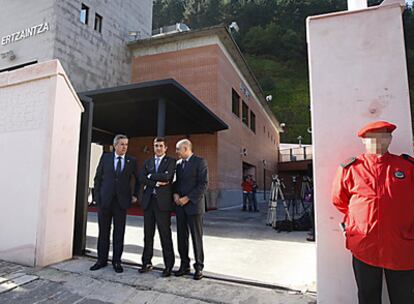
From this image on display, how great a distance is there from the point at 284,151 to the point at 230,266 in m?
30.8

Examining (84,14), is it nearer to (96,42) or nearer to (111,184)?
(96,42)

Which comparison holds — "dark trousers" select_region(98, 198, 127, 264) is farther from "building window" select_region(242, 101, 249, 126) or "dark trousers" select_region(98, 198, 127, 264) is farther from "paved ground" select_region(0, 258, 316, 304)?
"building window" select_region(242, 101, 249, 126)

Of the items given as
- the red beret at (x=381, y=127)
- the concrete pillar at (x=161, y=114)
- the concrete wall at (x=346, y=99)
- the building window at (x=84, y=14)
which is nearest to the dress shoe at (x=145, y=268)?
the concrete wall at (x=346, y=99)

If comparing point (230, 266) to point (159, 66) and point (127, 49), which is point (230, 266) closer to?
point (159, 66)

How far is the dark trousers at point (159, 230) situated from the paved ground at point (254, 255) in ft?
1.60

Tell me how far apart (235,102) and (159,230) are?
43.3ft

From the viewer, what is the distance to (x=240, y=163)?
16.1m

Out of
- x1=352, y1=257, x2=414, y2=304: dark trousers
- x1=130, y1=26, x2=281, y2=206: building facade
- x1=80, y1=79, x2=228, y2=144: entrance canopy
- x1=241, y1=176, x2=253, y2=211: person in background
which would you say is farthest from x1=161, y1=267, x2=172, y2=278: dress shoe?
x1=130, y1=26, x2=281, y2=206: building facade

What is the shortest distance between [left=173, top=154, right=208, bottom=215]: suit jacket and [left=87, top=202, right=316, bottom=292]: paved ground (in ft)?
2.86

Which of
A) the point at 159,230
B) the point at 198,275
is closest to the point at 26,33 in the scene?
the point at 159,230

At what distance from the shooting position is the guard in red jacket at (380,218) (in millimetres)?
1876

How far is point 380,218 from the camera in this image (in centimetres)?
192

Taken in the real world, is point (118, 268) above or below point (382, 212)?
below

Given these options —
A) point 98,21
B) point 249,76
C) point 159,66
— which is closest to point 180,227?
point 159,66
